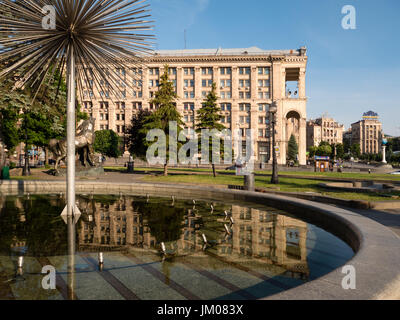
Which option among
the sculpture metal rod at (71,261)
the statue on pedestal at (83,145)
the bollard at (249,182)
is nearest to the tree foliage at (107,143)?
the statue on pedestal at (83,145)

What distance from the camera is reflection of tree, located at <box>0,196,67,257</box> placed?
6691 millimetres

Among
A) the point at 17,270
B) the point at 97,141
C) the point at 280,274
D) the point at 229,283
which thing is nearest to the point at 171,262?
the point at 229,283

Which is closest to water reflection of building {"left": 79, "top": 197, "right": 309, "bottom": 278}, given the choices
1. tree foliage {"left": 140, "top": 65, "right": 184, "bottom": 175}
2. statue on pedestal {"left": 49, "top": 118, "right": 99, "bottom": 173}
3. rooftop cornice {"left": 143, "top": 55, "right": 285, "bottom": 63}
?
statue on pedestal {"left": 49, "top": 118, "right": 99, "bottom": 173}

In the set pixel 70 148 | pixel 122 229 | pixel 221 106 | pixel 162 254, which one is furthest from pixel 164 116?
pixel 221 106

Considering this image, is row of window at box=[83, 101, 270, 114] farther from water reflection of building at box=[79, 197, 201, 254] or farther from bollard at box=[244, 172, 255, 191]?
water reflection of building at box=[79, 197, 201, 254]

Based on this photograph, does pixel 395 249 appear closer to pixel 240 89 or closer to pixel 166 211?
pixel 166 211

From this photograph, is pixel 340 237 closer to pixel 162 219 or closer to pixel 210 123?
pixel 162 219

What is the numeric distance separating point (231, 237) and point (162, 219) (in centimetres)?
308

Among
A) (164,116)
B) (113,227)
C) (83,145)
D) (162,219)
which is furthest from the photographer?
(164,116)

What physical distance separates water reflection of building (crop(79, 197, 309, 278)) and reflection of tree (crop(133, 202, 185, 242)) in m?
0.19

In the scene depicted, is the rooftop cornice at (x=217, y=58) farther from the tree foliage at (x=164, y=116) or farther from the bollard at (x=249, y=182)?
the bollard at (x=249, y=182)

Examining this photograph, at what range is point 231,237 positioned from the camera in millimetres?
7707

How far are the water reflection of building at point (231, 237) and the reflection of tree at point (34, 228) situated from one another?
694 millimetres

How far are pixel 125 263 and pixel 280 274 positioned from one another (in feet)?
9.92
